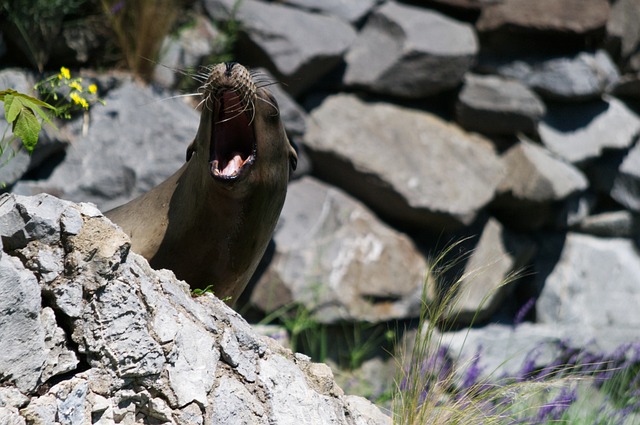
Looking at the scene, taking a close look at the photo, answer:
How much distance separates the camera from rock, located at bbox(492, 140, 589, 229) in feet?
23.9

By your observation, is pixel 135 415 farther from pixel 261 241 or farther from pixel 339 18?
pixel 339 18

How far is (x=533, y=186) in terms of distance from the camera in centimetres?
729

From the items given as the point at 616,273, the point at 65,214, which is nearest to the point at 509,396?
the point at 65,214

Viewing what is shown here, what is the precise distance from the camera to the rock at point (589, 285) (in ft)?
25.4

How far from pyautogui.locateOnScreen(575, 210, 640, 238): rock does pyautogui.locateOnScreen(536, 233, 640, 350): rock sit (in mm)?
71

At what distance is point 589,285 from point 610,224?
0.59 meters

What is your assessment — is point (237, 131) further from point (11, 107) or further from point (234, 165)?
point (11, 107)

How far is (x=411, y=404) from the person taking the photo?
297 centimetres

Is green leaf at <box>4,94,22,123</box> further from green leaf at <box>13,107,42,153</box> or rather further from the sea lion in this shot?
the sea lion

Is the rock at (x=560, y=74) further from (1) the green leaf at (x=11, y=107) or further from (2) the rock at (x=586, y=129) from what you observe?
(1) the green leaf at (x=11, y=107)

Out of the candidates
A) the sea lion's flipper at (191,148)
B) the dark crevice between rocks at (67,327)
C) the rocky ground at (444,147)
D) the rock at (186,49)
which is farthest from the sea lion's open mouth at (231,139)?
the rock at (186,49)

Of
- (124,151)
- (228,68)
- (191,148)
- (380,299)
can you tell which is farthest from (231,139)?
(380,299)

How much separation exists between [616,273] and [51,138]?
495 cm

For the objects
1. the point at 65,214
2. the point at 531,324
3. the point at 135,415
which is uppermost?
the point at 65,214
